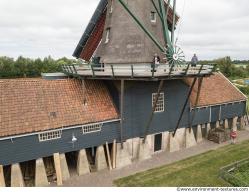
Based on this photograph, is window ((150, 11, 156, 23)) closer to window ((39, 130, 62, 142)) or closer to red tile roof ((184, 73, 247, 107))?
red tile roof ((184, 73, 247, 107))

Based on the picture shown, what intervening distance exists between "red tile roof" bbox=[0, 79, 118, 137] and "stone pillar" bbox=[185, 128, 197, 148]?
7494mm

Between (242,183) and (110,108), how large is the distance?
9.75 meters

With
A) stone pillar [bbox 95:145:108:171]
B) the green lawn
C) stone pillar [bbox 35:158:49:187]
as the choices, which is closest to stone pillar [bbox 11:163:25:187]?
stone pillar [bbox 35:158:49:187]

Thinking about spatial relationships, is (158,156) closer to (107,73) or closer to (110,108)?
(110,108)

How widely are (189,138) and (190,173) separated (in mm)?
5784

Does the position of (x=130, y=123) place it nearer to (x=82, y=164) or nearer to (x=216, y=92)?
(x=82, y=164)

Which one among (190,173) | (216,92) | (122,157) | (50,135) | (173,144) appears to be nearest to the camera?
(50,135)

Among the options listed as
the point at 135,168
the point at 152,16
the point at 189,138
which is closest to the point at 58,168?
the point at 135,168

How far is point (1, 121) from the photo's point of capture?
17.0 m

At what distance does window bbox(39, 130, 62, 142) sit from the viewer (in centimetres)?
1794

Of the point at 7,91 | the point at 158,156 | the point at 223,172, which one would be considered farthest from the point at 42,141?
the point at 223,172

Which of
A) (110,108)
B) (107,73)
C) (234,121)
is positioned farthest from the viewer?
(234,121)

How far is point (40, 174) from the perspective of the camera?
1814 cm

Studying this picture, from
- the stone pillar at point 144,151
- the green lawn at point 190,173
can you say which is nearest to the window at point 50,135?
the green lawn at point 190,173
